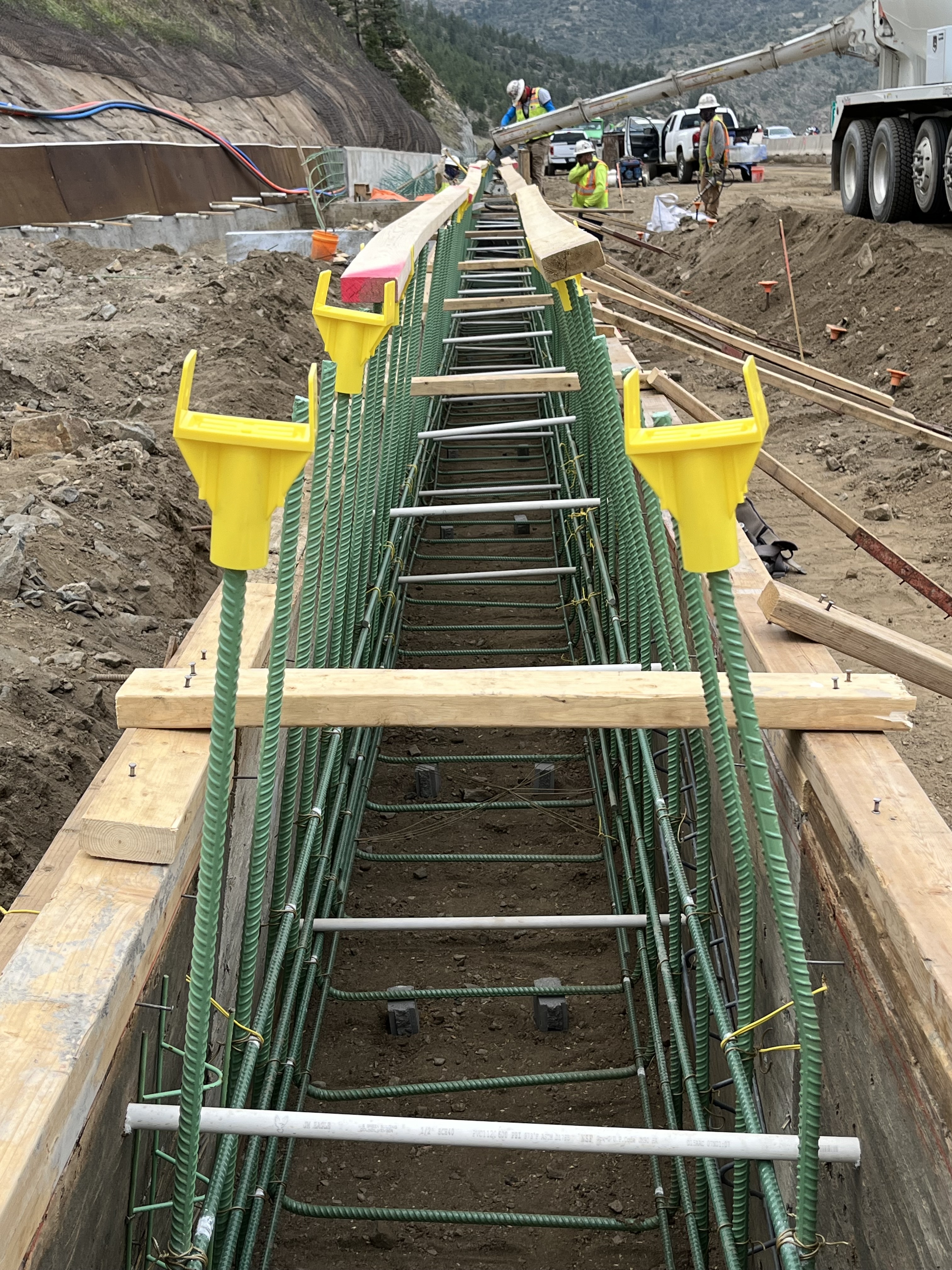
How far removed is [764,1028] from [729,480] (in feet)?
5.65

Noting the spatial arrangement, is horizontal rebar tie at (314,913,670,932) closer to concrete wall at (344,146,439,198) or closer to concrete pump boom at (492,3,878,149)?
concrete pump boom at (492,3,878,149)

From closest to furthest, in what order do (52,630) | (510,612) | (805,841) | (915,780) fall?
(915,780), (805,841), (52,630), (510,612)

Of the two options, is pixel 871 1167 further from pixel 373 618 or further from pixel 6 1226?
pixel 373 618

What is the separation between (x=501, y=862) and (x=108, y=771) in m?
1.48

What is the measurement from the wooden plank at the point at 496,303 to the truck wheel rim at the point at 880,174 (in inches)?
299

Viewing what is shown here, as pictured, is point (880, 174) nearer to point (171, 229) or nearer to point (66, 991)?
point (171, 229)

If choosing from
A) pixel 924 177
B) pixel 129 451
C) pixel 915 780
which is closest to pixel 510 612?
pixel 129 451

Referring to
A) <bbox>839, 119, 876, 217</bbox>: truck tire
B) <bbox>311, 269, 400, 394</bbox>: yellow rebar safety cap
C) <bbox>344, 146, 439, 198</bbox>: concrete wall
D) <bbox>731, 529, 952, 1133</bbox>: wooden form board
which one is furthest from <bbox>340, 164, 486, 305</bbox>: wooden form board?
<bbox>344, 146, 439, 198</bbox>: concrete wall

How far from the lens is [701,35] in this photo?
122 meters

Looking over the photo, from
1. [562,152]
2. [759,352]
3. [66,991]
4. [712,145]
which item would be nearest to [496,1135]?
[66,991]

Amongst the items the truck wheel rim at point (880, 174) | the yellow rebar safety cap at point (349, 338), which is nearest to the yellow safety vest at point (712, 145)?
the truck wheel rim at point (880, 174)

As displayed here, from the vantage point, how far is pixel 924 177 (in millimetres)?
12578

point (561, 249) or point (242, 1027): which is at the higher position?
point (561, 249)

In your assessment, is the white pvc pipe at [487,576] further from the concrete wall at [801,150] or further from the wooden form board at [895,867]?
the concrete wall at [801,150]
